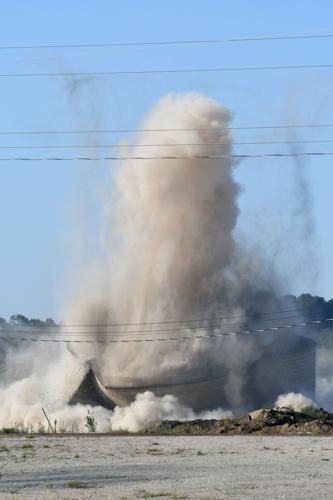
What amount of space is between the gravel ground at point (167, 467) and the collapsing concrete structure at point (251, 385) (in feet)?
130

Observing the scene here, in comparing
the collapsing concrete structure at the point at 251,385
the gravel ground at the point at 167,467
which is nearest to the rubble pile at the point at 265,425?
the gravel ground at the point at 167,467

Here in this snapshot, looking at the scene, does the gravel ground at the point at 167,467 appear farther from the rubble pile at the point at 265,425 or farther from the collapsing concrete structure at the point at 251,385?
the collapsing concrete structure at the point at 251,385

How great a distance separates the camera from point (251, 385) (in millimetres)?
86250

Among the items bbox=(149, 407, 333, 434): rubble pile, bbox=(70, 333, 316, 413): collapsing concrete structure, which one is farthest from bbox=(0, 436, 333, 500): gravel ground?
bbox=(70, 333, 316, 413): collapsing concrete structure

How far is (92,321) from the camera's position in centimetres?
8856

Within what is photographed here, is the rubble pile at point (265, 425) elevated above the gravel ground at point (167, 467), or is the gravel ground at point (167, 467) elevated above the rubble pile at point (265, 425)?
the rubble pile at point (265, 425)

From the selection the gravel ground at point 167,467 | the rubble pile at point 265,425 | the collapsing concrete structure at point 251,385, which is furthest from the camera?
the collapsing concrete structure at point 251,385

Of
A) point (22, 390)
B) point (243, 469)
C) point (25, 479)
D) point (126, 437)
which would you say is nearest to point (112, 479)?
point (25, 479)

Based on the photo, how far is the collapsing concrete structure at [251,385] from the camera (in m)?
83.1

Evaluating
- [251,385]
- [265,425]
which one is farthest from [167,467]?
[251,385]

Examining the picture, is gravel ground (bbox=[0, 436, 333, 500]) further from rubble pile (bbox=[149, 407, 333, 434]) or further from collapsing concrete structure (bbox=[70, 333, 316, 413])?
collapsing concrete structure (bbox=[70, 333, 316, 413])

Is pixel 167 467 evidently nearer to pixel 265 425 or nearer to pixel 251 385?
pixel 265 425

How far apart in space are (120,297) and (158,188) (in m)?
9.40

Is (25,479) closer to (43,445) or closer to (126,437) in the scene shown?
(43,445)
